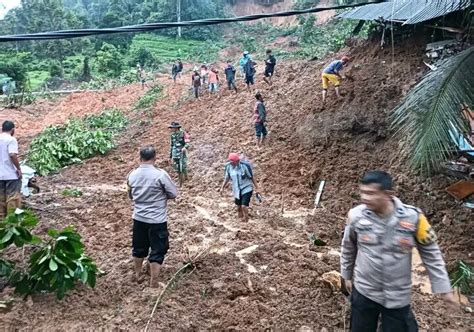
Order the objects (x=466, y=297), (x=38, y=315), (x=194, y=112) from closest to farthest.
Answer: (x=38, y=315), (x=466, y=297), (x=194, y=112)

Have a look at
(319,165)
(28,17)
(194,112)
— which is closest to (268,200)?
(319,165)

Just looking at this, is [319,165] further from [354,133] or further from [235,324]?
[235,324]

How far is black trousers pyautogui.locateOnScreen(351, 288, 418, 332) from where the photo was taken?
3195mm

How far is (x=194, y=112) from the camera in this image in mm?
17219

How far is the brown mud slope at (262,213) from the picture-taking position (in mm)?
4918

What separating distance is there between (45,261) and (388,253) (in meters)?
3.25

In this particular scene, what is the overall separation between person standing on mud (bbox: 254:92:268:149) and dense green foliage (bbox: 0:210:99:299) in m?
7.43

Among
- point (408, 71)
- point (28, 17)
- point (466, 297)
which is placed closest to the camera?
point (466, 297)

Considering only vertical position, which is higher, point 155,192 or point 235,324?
point 155,192

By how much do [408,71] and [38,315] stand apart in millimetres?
9575

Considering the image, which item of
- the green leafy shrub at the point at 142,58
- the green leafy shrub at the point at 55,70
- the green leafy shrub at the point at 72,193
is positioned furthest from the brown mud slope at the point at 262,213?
the green leafy shrub at the point at 55,70

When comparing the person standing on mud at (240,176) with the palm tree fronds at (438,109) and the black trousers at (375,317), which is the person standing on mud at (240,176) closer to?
the palm tree fronds at (438,109)

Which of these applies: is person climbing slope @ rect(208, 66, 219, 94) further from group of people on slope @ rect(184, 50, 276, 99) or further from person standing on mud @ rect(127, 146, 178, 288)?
person standing on mud @ rect(127, 146, 178, 288)

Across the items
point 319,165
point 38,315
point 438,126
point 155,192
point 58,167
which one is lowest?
point 58,167
